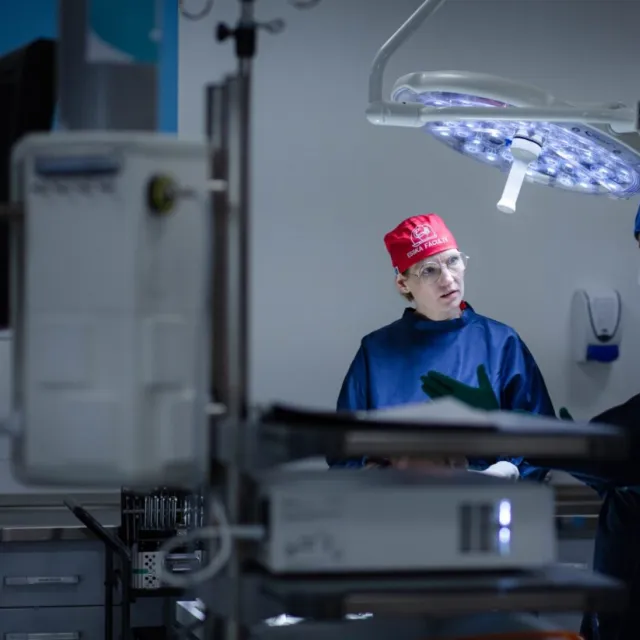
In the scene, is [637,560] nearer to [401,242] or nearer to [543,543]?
[401,242]

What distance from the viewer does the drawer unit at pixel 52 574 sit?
3.58 metres

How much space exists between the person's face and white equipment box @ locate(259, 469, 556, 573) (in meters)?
1.89

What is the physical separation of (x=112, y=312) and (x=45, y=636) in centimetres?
268

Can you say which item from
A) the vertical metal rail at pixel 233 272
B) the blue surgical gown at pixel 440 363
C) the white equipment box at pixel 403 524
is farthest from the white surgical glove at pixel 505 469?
the vertical metal rail at pixel 233 272

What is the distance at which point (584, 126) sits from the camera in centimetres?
186

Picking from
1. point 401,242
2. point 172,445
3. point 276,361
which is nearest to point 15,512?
point 276,361

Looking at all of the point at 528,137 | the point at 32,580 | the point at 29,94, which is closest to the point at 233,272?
the point at 29,94

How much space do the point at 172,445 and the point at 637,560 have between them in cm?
172

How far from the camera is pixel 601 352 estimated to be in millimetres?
4031

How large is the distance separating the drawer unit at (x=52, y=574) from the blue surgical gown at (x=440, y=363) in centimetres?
108

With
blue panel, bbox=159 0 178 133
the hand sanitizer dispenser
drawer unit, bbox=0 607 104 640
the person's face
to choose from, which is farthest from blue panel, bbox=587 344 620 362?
drawer unit, bbox=0 607 104 640

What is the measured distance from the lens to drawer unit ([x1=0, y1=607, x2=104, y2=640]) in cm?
356

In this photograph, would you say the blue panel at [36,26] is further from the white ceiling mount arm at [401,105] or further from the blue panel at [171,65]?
the white ceiling mount arm at [401,105]

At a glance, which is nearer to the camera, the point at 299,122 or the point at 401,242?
the point at 401,242
